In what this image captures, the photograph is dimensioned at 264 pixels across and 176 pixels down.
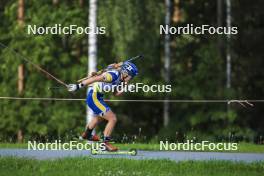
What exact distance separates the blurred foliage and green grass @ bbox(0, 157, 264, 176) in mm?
13893

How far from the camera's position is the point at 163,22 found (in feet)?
105

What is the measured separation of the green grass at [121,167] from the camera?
14117 millimetres

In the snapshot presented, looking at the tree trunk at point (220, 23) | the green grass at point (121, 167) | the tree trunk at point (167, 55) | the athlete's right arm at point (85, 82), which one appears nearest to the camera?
Result: the green grass at point (121, 167)

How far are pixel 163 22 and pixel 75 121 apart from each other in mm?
5849

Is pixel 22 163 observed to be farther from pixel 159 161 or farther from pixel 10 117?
pixel 10 117

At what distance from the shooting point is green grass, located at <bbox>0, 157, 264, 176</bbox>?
14.1 m

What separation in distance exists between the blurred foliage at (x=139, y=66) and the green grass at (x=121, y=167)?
13893mm
